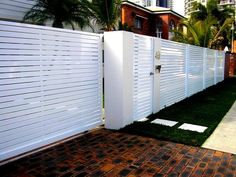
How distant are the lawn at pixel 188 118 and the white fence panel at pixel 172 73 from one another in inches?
11.2

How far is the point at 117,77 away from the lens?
581 centimetres

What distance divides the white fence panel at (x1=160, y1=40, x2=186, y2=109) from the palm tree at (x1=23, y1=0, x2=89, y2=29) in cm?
390

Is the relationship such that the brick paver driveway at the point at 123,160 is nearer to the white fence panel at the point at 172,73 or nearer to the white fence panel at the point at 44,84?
the white fence panel at the point at 44,84

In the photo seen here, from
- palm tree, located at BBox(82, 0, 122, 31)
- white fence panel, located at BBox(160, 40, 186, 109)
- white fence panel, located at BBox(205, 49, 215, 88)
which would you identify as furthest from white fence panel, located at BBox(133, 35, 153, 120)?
white fence panel, located at BBox(205, 49, 215, 88)

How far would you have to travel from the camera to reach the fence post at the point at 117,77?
5758mm

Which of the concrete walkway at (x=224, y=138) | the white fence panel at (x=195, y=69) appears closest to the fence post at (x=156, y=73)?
the concrete walkway at (x=224, y=138)

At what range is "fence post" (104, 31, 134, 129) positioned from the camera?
5.76m

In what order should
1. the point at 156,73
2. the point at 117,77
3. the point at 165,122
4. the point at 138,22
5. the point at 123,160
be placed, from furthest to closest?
1. the point at 138,22
2. the point at 156,73
3. the point at 165,122
4. the point at 117,77
5. the point at 123,160

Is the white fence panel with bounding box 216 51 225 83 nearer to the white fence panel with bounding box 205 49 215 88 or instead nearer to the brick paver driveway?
the white fence panel with bounding box 205 49 215 88

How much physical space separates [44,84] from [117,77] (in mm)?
1771

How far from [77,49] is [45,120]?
1.50 meters

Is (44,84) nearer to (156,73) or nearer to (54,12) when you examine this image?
(156,73)

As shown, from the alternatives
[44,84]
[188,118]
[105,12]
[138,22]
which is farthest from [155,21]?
[44,84]

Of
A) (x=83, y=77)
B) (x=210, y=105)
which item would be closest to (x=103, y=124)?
(x=83, y=77)
